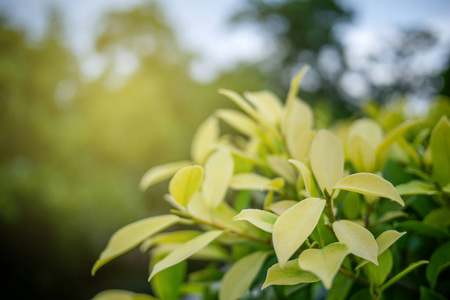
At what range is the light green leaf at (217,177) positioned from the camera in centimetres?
34

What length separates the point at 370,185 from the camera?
24cm

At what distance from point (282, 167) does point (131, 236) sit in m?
0.18

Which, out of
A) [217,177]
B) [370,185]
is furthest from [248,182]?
[370,185]

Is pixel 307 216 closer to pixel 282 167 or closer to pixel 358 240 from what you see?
pixel 358 240

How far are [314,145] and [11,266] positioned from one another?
452 centimetres

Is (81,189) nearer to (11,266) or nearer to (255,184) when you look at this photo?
(11,266)

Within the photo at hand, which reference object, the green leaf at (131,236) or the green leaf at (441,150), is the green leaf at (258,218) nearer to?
the green leaf at (131,236)

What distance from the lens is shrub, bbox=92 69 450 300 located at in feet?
0.77

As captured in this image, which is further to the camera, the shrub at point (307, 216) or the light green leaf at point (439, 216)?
the light green leaf at point (439, 216)

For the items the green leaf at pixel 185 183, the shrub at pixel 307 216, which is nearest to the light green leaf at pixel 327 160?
the shrub at pixel 307 216

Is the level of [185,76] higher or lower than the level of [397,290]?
higher

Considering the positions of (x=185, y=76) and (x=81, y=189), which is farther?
(x=185, y=76)

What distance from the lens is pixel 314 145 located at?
29 centimetres

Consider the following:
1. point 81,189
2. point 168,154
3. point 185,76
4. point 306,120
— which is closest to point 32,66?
point 81,189
